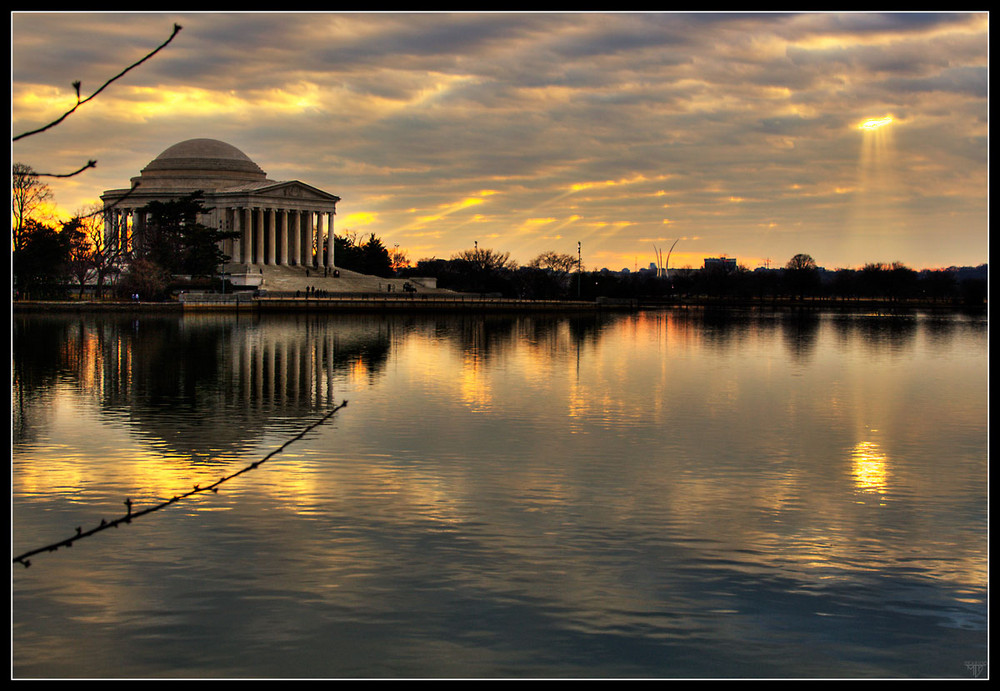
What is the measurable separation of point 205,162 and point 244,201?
14038 millimetres

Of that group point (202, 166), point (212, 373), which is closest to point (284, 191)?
point (202, 166)

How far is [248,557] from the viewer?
1555 cm

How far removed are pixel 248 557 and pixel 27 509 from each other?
5.28 metres

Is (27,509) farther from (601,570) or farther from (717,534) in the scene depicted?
(717,534)

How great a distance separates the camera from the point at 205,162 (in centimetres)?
16400

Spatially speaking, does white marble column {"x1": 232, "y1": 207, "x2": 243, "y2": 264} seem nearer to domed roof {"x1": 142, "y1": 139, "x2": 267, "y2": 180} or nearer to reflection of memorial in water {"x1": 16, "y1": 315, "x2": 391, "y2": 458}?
domed roof {"x1": 142, "y1": 139, "x2": 267, "y2": 180}

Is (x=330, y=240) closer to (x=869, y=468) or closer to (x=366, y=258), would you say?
(x=366, y=258)

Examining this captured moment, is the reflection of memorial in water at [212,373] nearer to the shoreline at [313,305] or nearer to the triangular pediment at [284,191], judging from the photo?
the shoreline at [313,305]

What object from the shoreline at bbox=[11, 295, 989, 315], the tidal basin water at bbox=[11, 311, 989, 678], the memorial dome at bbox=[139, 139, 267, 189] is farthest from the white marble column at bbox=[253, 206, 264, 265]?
the tidal basin water at bbox=[11, 311, 989, 678]

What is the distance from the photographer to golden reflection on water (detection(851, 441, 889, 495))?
2173cm

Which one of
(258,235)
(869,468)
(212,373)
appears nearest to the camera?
(869,468)

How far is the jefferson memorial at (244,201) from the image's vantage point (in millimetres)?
155625

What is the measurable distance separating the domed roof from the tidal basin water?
129945 millimetres
